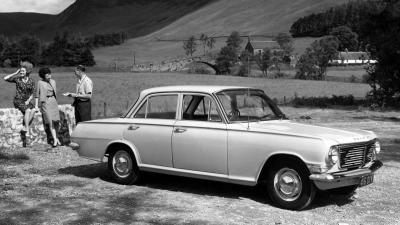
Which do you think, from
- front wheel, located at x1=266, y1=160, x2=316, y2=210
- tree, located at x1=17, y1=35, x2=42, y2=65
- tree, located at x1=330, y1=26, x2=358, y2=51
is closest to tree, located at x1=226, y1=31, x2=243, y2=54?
tree, located at x1=330, y1=26, x2=358, y2=51

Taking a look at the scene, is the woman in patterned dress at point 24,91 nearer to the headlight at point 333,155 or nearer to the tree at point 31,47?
the headlight at point 333,155

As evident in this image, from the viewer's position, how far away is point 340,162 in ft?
22.0

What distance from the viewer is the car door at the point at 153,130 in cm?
793

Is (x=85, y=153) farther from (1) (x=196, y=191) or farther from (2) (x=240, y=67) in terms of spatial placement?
(2) (x=240, y=67)

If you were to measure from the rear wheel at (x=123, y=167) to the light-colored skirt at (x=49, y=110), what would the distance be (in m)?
3.73

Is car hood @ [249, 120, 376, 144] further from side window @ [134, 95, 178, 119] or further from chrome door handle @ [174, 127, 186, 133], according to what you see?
side window @ [134, 95, 178, 119]

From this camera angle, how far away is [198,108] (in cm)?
798

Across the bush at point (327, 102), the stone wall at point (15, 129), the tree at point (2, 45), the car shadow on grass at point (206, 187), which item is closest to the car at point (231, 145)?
the car shadow on grass at point (206, 187)

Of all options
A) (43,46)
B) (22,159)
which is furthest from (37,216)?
(43,46)

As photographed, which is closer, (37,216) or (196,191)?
(37,216)

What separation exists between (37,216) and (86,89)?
223 inches

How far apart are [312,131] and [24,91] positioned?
743 cm

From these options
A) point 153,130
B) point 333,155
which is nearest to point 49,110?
point 153,130

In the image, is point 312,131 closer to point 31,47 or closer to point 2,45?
point 2,45
